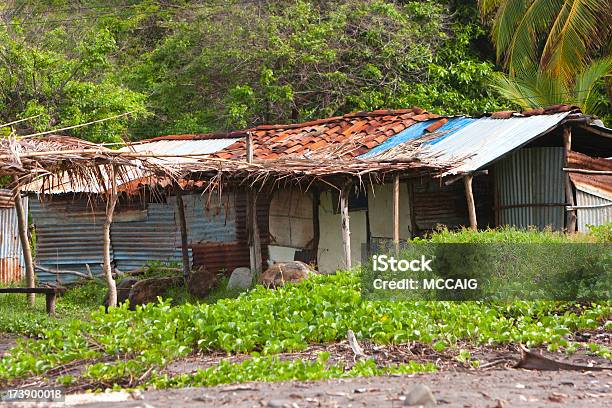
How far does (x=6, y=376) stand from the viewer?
7.64 m

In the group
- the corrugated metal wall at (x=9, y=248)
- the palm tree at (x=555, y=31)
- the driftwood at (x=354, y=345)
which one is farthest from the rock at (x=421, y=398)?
the corrugated metal wall at (x=9, y=248)

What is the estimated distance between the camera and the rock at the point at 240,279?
15.8 metres

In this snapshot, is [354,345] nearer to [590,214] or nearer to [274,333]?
[274,333]

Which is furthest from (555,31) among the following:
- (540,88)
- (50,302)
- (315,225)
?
(50,302)

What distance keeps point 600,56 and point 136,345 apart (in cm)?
1421

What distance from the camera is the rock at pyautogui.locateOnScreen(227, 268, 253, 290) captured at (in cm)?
1576

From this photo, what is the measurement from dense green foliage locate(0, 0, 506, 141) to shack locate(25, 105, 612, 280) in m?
2.71

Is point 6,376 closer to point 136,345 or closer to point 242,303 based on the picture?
point 136,345

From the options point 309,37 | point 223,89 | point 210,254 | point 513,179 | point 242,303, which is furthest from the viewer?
point 223,89

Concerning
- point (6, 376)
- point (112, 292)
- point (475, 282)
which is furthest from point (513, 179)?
point (6, 376)

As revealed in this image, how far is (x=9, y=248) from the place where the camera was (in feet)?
62.8

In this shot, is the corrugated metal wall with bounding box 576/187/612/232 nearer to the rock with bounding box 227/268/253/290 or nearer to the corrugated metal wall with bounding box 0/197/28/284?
the rock with bounding box 227/268/253/290

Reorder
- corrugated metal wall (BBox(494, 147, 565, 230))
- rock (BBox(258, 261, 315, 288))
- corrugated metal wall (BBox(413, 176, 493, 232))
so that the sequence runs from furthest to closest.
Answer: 1. corrugated metal wall (BBox(413, 176, 493, 232))
2. corrugated metal wall (BBox(494, 147, 565, 230))
3. rock (BBox(258, 261, 315, 288))

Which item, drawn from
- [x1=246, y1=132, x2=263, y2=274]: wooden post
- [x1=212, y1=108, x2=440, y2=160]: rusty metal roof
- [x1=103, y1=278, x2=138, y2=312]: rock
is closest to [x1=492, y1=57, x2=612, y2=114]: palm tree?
[x1=212, y1=108, x2=440, y2=160]: rusty metal roof
